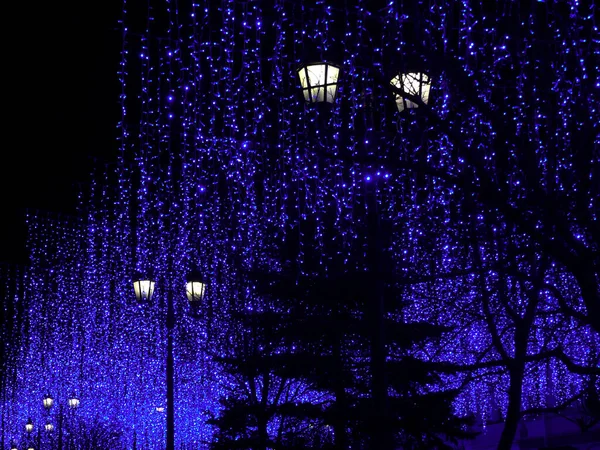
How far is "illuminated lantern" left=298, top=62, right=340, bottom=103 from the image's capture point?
7.59 meters

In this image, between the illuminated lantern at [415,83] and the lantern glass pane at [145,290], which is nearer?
the illuminated lantern at [415,83]

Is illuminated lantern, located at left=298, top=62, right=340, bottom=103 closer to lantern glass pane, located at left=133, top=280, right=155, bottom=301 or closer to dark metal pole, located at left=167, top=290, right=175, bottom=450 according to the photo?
lantern glass pane, located at left=133, top=280, right=155, bottom=301

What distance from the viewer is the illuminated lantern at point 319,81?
7594 mm

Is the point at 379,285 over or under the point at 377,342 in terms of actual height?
over

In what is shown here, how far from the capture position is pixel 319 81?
25.0 feet

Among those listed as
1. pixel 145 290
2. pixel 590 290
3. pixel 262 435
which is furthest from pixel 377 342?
pixel 262 435

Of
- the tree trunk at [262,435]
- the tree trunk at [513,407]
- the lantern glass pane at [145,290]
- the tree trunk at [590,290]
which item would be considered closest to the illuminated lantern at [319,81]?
the tree trunk at [590,290]

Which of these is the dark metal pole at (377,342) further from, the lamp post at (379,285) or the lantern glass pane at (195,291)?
the lantern glass pane at (195,291)

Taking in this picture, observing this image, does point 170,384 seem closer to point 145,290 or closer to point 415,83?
point 145,290

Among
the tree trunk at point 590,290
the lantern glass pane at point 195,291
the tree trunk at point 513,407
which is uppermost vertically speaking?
the lantern glass pane at point 195,291

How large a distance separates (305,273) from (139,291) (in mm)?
3866

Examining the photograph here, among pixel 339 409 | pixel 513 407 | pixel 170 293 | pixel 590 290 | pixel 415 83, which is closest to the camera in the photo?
pixel 590 290

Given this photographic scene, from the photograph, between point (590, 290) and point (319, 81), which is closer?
point (590, 290)

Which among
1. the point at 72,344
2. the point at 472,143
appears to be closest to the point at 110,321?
the point at 72,344
